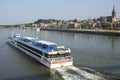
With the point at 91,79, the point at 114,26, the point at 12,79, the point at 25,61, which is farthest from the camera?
the point at 114,26

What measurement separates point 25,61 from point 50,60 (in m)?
7.92

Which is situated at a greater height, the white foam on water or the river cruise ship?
the river cruise ship

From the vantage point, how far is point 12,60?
3562 cm

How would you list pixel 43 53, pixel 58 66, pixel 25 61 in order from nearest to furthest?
1. pixel 58 66
2. pixel 43 53
3. pixel 25 61

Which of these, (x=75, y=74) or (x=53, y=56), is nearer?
(x=75, y=74)

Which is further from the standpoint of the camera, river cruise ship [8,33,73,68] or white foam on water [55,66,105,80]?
river cruise ship [8,33,73,68]

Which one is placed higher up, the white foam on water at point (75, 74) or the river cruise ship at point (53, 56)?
the river cruise ship at point (53, 56)

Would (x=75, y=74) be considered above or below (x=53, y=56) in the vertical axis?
below

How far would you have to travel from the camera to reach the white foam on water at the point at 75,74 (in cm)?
2269

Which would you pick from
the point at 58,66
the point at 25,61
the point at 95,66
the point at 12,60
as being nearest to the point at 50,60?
the point at 58,66

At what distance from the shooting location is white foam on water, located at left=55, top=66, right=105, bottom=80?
74.4 ft

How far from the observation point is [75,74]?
79.2ft

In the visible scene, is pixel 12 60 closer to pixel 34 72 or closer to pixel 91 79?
pixel 34 72

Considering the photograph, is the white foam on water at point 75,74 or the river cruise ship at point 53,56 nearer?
the white foam on water at point 75,74
